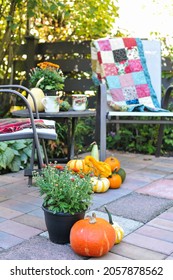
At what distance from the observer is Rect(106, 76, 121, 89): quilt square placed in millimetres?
3275

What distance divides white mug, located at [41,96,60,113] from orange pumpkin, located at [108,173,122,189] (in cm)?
70

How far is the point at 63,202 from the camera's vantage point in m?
1.56

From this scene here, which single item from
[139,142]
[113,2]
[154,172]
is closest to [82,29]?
[113,2]

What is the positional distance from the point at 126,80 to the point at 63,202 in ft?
6.53

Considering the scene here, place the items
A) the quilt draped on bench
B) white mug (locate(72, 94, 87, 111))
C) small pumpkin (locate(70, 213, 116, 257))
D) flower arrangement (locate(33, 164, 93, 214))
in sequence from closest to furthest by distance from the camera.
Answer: small pumpkin (locate(70, 213, 116, 257)) → flower arrangement (locate(33, 164, 93, 214)) → the quilt draped on bench → white mug (locate(72, 94, 87, 111))

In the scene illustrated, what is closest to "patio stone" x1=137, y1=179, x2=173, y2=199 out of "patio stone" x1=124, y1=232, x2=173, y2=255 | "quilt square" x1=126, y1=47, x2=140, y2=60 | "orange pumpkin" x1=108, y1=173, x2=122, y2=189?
"orange pumpkin" x1=108, y1=173, x2=122, y2=189

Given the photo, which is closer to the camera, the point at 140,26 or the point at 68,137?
the point at 68,137

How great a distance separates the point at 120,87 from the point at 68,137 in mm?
666

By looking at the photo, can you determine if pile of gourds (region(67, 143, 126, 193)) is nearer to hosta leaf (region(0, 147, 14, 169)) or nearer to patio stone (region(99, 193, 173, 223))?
patio stone (region(99, 193, 173, 223))

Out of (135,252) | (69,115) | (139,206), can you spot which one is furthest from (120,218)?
(69,115)

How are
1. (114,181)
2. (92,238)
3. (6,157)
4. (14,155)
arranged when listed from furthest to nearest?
(14,155)
(6,157)
(114,181)
(92,238)

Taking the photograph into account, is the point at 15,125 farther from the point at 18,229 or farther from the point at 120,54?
the point at 120,54
